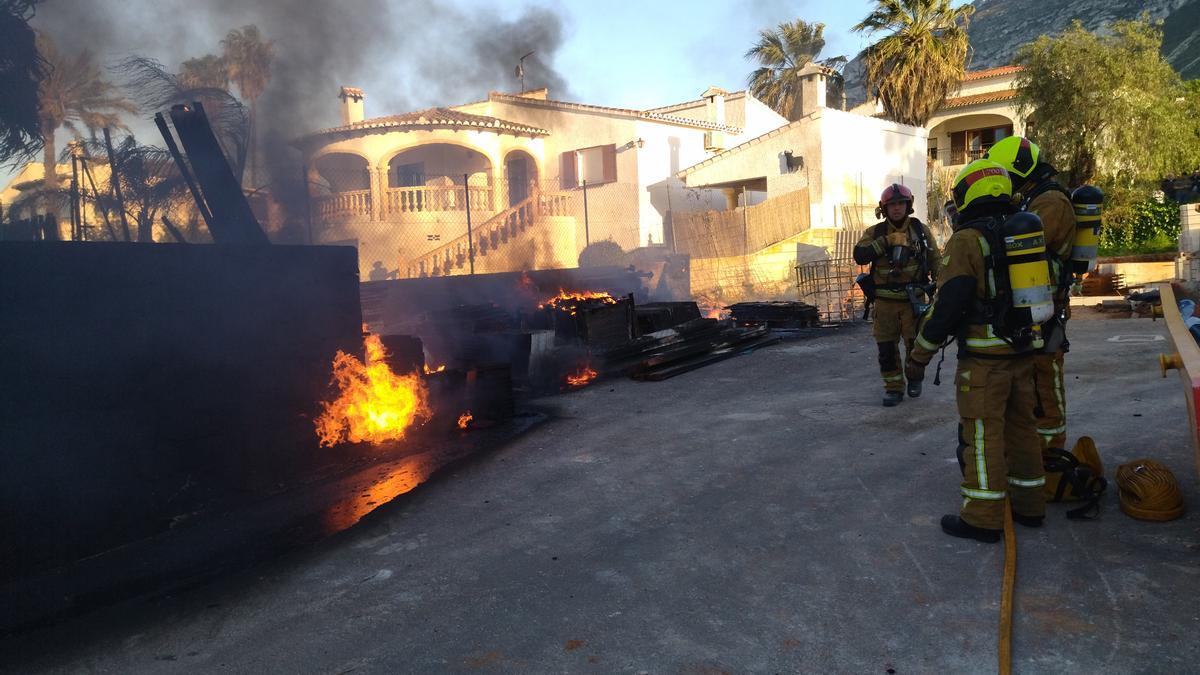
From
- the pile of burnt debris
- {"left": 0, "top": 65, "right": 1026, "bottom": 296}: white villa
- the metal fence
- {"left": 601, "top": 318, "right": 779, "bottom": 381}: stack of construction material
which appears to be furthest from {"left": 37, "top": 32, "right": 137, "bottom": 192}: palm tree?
the metal fence

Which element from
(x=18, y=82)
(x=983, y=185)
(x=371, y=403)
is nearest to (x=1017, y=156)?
(x=983, y=185)

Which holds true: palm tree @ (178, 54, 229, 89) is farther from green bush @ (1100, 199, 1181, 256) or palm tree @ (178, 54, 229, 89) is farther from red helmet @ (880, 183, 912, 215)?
green bush @ (1100, 199, 1181, 256)

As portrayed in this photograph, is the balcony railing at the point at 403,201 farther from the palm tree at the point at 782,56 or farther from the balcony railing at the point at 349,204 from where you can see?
the palm tree at the point at 782,56

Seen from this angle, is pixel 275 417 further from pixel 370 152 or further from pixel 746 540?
pixel 370 152

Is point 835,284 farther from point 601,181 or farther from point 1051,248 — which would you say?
point 1051,248

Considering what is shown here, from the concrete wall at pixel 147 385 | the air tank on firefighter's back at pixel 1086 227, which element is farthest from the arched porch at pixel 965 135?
the concrete wall at pixel 147 385

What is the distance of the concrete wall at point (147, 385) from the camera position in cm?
423

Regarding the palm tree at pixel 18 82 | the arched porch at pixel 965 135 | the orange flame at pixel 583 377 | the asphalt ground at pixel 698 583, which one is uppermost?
the arched porch at pixel 965 135

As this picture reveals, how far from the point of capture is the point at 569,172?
1072 inches

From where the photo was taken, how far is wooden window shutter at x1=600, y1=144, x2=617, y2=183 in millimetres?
26312

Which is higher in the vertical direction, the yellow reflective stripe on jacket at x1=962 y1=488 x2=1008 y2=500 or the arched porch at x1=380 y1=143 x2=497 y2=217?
the arched porch at x1=380 y1=143 x2=497 y2=217

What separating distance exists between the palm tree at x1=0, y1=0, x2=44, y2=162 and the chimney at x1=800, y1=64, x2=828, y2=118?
23.3 metres

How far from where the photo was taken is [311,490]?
5.38 m

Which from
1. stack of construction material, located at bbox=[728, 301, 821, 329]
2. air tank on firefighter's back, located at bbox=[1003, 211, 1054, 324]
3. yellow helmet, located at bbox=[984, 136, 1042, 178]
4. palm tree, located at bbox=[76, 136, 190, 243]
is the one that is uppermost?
palm tree, located at bbox=[76, 136, 190, 243]
